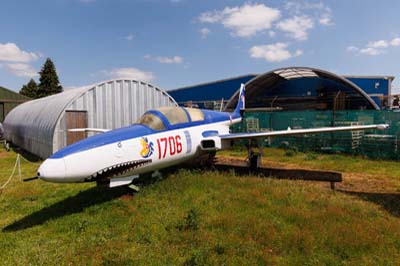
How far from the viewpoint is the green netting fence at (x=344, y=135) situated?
589 inches

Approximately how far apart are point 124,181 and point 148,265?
3.02m

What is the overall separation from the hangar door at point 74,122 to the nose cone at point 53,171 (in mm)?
10202

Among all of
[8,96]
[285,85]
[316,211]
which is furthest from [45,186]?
[8,96]

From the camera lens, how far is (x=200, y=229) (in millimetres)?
5590

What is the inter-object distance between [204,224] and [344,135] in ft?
46.2

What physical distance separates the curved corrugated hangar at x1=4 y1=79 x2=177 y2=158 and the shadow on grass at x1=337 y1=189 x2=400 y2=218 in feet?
44.2

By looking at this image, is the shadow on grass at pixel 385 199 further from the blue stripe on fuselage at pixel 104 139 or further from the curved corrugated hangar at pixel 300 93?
the curved corrugated hangar at pixel 300 93

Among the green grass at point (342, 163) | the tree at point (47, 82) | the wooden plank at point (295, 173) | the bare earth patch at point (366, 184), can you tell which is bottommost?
the bare earth patch at point (366, 184)

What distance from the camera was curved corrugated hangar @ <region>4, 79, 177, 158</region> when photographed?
48.8 ft

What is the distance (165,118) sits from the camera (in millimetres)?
8258

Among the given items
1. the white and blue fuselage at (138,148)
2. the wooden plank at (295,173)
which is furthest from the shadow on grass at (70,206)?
the wooden plank at (295,173)

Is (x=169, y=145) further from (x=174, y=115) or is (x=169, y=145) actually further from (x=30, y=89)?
(x=30, y=89)

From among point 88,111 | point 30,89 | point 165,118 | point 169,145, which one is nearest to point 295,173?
point 169,145

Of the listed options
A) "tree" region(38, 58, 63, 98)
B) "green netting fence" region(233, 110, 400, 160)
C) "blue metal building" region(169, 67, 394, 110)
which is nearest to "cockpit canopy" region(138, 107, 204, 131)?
"green netting fence" region(233, 110, 400, 160)
